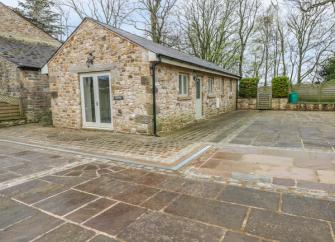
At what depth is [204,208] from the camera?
2812 millimetres

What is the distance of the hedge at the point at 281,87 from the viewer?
55.2 ft

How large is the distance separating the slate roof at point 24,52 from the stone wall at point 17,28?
1028 mm

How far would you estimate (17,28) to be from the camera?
15125 mm

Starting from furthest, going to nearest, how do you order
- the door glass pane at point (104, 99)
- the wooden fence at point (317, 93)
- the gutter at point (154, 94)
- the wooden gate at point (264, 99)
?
the wooden gate at point (264, 99) → the wooden fence at point (317, 93) → the door glass pane at point (104, 99) → the gutter at point (154, 94)

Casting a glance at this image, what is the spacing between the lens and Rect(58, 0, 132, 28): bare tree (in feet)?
65.8

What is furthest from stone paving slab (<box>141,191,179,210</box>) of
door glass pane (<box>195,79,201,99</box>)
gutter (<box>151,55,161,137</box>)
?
door glass pane (<box>195,79,201,99</box>)

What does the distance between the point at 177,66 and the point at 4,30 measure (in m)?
12.6

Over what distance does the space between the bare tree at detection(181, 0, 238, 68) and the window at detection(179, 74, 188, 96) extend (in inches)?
500

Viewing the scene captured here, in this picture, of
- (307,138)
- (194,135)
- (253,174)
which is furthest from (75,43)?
(307,138)

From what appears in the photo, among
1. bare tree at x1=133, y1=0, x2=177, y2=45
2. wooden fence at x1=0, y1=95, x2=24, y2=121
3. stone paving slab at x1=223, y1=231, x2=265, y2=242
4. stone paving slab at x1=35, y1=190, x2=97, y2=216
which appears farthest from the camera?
bare tree at x1=133, y1=0, x2=177, y2=45

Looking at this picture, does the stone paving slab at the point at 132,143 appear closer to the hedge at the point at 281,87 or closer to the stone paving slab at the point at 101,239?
the stone paving slab at the point at 101,239

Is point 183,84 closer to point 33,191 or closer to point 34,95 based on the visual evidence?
point 33,191

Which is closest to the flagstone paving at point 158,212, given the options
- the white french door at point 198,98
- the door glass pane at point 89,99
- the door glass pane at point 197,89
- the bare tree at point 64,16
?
the door glass pane at point 89,99

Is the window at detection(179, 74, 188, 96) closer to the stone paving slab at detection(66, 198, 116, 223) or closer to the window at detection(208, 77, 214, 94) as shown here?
the window at detection(208, 77, 214, 94)
